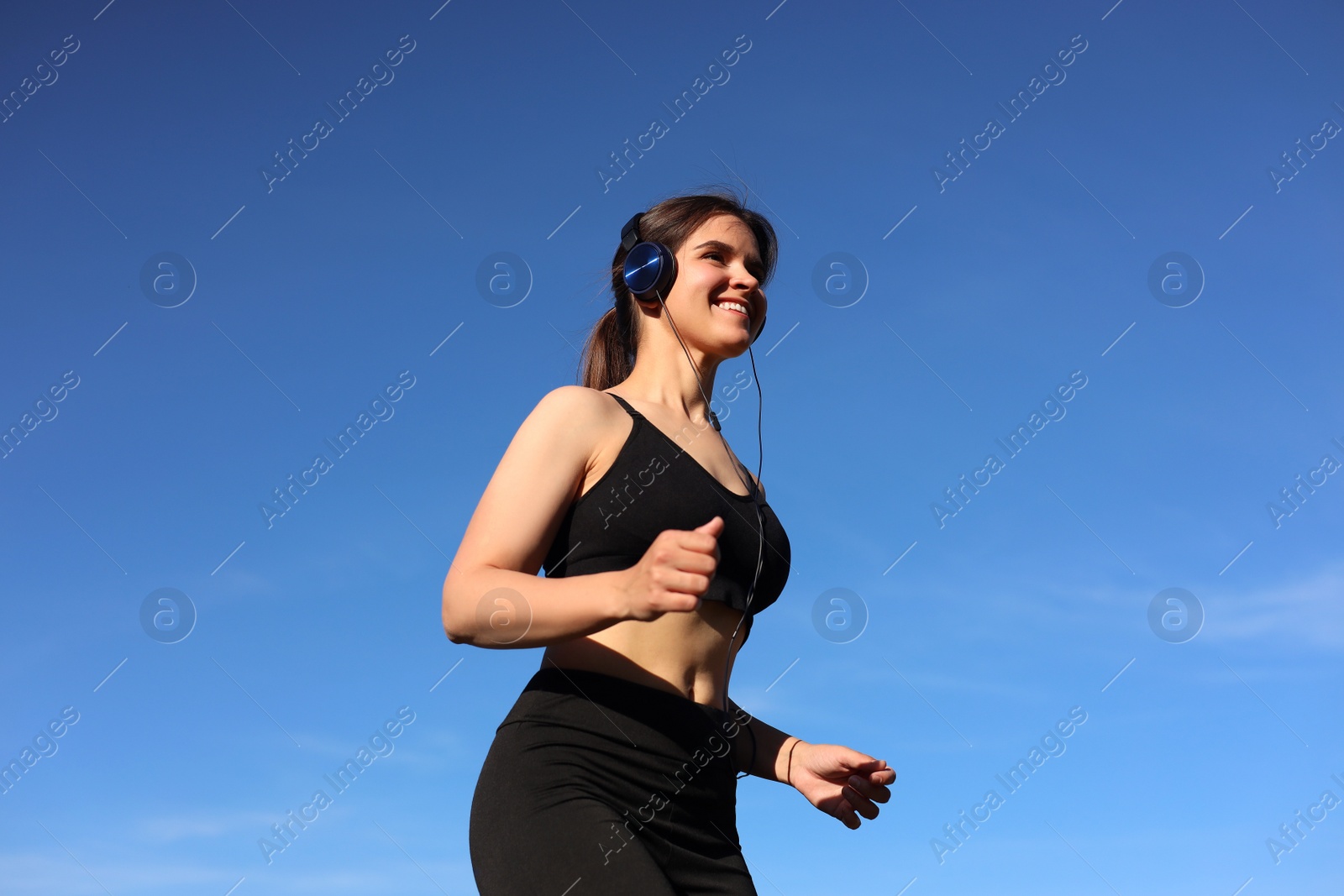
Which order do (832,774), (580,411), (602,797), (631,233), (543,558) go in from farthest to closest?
(631,233) < (832,774) < (580,411) < (543,558) < (602,797)

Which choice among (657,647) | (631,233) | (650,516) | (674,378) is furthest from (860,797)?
(631,233)

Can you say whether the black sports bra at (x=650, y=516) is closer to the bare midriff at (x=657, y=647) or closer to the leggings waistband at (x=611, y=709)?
the bare midriff at (x=657, y=647)

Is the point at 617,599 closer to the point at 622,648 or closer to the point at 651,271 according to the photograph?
the point at 622,648

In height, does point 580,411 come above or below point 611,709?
above

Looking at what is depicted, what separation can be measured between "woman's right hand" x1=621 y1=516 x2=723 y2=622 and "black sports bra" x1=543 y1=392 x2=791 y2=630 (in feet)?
1.63

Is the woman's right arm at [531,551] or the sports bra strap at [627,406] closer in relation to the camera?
the woman's right arm at [531,551]

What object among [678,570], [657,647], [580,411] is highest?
[580,411]

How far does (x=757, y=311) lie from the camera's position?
3.34 m

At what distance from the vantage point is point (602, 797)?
2336 mm

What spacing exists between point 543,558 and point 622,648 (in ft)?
0.92

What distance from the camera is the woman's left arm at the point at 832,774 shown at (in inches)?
114

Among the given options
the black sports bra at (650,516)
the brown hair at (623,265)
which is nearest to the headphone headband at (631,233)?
the brown hair at (623,265)

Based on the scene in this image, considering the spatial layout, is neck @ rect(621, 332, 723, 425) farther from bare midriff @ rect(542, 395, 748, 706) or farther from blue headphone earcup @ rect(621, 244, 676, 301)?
bare midriff @ rect(542, 395, 748, 706)

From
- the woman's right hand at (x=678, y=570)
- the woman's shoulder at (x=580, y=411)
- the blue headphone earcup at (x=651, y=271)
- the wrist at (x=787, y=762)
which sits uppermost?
the blue headphone earcup at (x=651, y=271)
